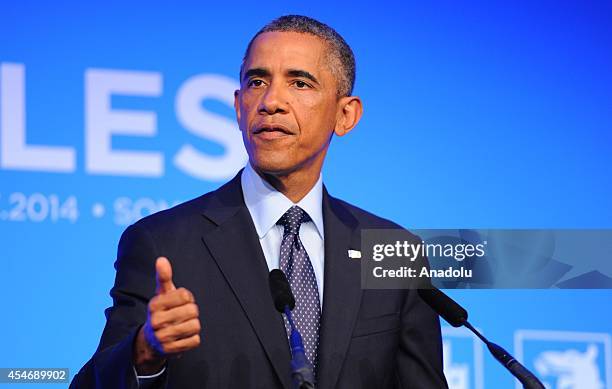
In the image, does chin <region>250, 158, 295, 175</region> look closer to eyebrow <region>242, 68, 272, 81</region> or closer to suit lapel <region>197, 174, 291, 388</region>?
suit lapel <region>197, 174, 291, 388</region>

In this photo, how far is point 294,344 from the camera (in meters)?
1.60

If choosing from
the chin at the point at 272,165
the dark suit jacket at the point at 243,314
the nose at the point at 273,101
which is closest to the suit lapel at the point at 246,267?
the dark suit jacket at the point at 243,314

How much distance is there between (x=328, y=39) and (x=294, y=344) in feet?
3.78

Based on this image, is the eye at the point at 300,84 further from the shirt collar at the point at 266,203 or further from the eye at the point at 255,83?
the shirt collar at the point at 266,203

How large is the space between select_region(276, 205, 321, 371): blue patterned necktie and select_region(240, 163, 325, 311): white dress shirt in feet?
0.08

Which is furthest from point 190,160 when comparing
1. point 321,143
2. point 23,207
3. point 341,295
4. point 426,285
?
point 426,285

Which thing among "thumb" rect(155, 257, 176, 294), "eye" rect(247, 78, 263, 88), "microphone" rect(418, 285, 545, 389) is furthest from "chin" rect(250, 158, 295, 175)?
"thumb" rect(155, 257, 176, 294)

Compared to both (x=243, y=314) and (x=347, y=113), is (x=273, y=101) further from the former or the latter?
(x=243, y=314)

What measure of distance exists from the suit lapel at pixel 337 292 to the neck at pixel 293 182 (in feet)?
0.24

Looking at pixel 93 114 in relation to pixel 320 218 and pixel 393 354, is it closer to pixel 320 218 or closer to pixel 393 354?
pixel 320 218

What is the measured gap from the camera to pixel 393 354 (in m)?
2.27

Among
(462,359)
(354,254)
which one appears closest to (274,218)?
(354,254)

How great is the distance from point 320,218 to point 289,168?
17cm

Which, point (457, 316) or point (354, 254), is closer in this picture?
point (457, 316)
